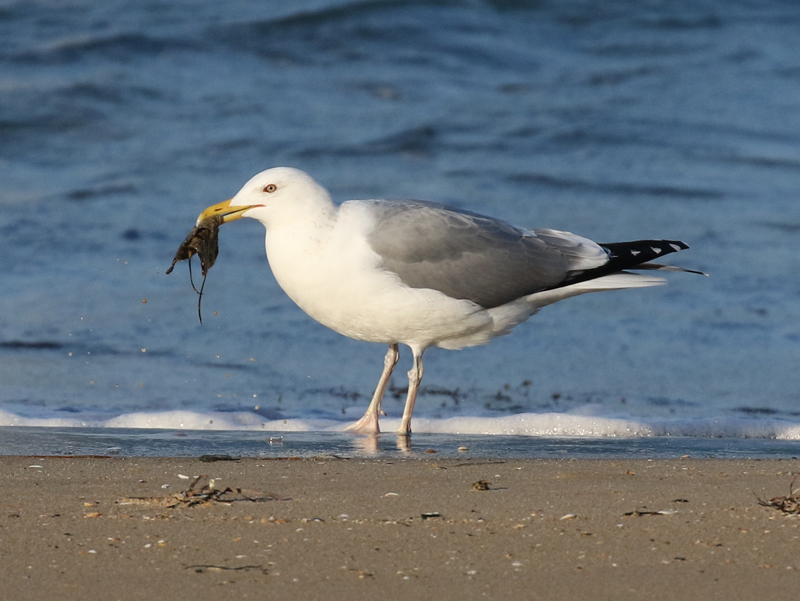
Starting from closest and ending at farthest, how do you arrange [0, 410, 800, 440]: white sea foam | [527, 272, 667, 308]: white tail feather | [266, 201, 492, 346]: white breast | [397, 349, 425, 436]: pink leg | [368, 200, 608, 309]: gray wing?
[266, 201, 492, 346]: white breast, [368, 200, 608, 309]: gray wing, [397, 349, 425, 436]: pink leg, [0, 410, 800, 440]: white sea foam, [527, 272, 667, 308]: white tail feather

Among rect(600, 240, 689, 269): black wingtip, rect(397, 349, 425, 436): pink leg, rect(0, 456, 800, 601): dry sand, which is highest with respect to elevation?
rect(600, 240, 689, 269): black wingtip

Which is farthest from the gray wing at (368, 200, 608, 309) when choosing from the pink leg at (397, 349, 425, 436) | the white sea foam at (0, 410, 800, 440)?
the white sea foam at (0, 410, 800, 440)

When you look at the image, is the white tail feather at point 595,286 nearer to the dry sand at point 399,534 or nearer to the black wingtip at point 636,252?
the black wingtip at point 636,252

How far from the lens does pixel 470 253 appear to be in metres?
5.58

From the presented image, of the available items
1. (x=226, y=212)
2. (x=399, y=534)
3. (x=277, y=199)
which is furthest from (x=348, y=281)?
(x=399, y=534)

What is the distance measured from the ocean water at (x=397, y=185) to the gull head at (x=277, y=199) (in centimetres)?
109

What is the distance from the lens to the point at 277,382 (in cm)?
682

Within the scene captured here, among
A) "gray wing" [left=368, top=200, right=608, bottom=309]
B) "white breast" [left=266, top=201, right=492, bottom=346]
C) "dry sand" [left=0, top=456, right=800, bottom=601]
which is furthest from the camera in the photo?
"gray wing" [left=368, top=200, right=608, bottom=309]

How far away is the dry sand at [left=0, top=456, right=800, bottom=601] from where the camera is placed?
2514 millimetres

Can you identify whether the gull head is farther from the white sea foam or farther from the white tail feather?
the white tail feather

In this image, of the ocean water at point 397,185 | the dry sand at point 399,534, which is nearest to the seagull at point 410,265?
the ocean water at point 397,185

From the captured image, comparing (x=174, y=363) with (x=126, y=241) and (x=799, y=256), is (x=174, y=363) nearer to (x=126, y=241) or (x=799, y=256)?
(x=126, y=241)

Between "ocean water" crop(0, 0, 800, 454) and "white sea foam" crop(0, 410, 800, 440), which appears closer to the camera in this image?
"white sea foam" crop(0, 410, 800, 440)

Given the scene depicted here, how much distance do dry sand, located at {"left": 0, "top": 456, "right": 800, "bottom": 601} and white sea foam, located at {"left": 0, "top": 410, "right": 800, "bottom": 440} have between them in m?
1.50
